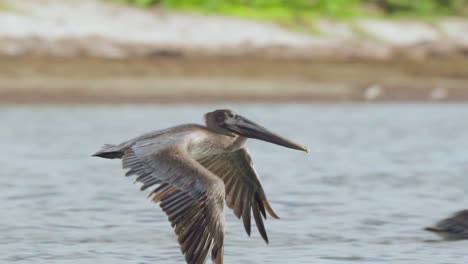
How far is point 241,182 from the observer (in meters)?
7.61

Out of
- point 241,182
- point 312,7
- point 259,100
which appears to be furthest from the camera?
point 312,7

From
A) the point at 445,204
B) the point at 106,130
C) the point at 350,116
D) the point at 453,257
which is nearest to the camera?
the point at 453,257

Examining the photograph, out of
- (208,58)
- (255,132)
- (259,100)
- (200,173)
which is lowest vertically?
(200,173)

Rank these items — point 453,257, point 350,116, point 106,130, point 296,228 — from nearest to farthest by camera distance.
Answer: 1. point 453,257
2. point 296,228
3. point 106,130
4. point 350,116

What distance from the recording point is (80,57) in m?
20.4

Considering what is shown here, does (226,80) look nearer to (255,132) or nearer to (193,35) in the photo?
(193,35)

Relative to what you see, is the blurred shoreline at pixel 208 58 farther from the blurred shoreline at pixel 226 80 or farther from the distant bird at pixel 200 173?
the distant bird at pixel 200 173

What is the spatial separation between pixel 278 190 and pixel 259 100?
946 cm

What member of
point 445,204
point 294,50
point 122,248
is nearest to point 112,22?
point 294,50

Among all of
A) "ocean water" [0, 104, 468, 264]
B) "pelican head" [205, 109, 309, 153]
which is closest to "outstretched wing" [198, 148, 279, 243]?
"pelican head" [205, 109, 309, 153]

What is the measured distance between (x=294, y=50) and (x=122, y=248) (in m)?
13.9

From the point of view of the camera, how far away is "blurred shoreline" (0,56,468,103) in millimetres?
19891

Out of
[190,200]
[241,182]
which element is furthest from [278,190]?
[190,200]

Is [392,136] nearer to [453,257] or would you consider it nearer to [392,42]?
[392,42]
